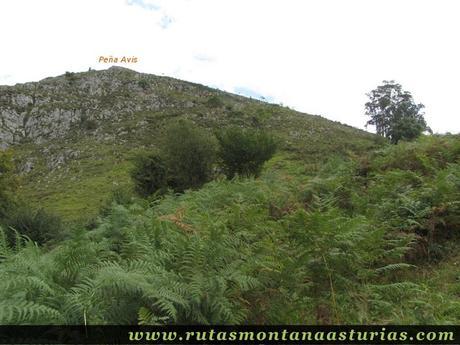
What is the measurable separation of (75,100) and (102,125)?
15455 mm

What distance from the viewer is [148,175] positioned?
98.7 feet

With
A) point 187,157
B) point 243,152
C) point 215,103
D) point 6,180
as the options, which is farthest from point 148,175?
point 215,103

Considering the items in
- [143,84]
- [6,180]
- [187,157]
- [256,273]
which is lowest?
[6,180]

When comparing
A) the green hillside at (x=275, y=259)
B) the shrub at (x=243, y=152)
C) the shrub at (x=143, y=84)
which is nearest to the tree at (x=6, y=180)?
the shrub at (x=243, y=152)

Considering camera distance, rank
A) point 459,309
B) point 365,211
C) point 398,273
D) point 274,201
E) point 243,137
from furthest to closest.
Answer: point 243,137 < point 274,201 < point 365,211 < point 398,273 < point 459,309

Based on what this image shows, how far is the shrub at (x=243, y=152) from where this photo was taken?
32.1 m

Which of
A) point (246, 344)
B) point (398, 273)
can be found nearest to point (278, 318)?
point (246, 344)

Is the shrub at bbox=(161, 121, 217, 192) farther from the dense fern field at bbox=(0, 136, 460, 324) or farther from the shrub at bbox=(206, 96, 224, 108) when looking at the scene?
the shrub at bbox=(206, 96, 224, 108)

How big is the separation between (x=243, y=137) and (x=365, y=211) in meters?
25.5

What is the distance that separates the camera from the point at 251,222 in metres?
6.86

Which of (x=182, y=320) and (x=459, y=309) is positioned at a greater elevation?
(x=459, y=309)

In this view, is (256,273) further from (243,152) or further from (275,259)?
(243,152)

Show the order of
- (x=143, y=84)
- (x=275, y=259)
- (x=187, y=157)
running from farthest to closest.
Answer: (x=143, y=84), (x=187, y=157), (x=275, y=259)

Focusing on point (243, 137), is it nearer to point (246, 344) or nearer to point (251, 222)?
point (251, 222)
